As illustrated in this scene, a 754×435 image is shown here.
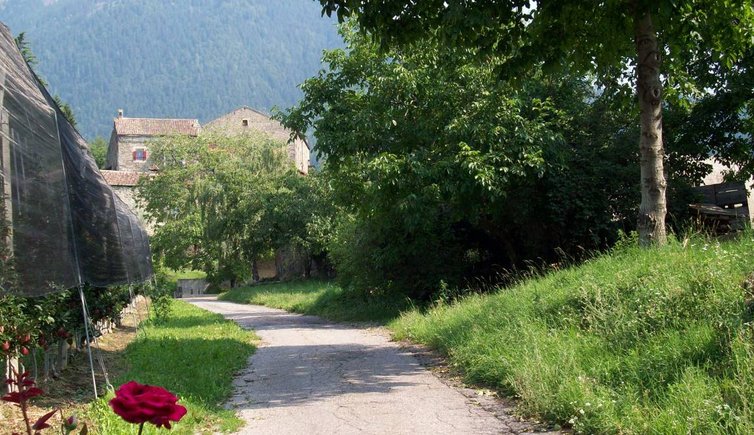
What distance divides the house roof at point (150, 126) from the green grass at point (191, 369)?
212 ft

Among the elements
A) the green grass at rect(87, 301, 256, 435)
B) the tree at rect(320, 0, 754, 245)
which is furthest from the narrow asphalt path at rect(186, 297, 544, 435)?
the tree at rect(320, 0, 754, 245)

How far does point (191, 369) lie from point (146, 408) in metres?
8.73

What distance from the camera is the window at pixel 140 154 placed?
7988 cm

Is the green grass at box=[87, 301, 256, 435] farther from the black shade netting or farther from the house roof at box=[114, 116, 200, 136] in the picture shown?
the house roof at box=[114, 116, 200, 136]

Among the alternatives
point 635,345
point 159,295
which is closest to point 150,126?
point 159,295

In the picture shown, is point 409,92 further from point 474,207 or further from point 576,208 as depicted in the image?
point 576,208

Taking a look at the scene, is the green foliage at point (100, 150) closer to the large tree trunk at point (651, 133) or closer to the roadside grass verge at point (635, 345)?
the large tree trunk at point (651, 133)

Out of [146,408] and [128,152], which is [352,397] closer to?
[146,408]

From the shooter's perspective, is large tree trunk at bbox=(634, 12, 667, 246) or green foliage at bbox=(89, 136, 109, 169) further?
green foliage at bbox=(89, 136, 109, 169)

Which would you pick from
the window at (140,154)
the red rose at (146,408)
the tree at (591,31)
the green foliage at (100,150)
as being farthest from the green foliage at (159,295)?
the green foliage at (100,150)

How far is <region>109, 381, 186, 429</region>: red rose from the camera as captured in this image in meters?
2.34

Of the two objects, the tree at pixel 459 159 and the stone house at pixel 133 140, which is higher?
the stone house at pixel 133 140

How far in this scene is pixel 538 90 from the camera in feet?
61.5

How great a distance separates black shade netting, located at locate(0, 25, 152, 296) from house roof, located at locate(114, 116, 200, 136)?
234ft
